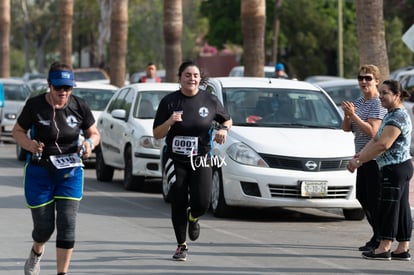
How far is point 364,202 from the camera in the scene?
1179cm

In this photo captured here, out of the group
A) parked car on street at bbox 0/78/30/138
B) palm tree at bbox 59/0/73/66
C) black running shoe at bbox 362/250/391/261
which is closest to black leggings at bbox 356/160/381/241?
black running shoe at bbox 362/250/391/261

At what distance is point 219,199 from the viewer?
1421 cm

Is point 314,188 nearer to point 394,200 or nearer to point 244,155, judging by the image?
point 244,155

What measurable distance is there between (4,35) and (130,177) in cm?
3919

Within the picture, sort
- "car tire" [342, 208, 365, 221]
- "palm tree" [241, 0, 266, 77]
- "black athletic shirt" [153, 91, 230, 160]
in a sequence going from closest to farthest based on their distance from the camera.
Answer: "black athletic shirt" [153, 91, 230, 160], "car tire" [342, 208, 365, 221], "palm tree" [241, 0, 266, 77]

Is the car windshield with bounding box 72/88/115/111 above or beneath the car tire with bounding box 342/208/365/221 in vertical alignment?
above

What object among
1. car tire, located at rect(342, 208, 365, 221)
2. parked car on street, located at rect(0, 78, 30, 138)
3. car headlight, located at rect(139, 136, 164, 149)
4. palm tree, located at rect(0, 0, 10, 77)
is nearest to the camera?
car tire, located at rect(342, 208, 365, 221)

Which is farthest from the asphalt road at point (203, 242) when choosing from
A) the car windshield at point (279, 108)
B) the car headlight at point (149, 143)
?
the car windshield at point (279, 108)

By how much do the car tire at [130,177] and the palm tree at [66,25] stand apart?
27632 millimetres

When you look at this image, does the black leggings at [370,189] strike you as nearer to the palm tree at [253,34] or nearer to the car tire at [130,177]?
the car tire at [130,177]

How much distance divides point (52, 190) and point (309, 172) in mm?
5238

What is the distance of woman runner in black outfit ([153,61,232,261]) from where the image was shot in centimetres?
1082

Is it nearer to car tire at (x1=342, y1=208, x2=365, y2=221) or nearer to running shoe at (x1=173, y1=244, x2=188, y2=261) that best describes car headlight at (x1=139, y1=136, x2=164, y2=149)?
car tire at (x1=342, y1=208, x2=365, y2=221)

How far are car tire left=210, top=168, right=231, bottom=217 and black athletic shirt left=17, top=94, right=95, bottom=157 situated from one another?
5195 millimetres
